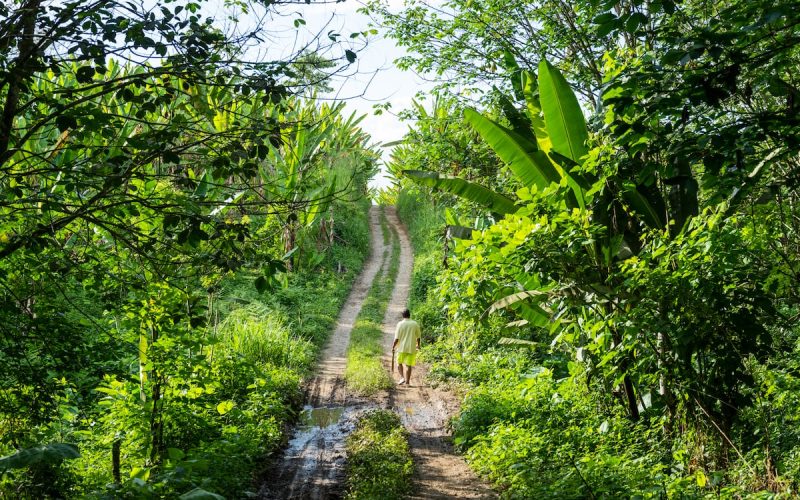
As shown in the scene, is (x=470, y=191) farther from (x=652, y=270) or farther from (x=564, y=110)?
(x=652, y=270)

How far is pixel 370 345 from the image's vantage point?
15289 millimetres

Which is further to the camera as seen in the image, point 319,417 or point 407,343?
point 407,343

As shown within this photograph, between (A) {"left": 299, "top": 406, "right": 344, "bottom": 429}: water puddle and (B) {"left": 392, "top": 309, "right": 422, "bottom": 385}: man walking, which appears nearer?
(A) {"left": 299, "top": 406, "right": 344, "bottom": 429}: water puddle

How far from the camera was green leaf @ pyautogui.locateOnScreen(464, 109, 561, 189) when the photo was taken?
7.70m

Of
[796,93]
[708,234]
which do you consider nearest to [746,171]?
[796,93]

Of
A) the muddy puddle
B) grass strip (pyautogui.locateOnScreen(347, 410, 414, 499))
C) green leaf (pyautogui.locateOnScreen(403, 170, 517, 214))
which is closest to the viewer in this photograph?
grass strip (pyautogui.locateOnScreen(347, 410, 414, 499))

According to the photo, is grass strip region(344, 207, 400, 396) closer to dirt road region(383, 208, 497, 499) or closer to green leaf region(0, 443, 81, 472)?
dirt road region(383, 208, 497, 499)

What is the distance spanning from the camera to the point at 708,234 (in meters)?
5.30

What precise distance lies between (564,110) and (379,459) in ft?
15.5

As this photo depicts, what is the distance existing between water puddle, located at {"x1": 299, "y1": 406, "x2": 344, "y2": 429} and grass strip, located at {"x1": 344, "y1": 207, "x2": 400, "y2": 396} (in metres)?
1.04

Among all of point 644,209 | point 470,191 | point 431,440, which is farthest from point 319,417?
point 644,209

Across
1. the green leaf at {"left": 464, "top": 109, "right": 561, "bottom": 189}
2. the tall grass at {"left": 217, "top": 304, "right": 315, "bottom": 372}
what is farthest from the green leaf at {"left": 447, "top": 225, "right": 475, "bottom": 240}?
the tall grass at {"left": 217, "top": 304, "right": 315, "bottom": 372}

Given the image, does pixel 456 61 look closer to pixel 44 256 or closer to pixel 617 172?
pixel 617 172

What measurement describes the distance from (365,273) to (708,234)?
21356mm
